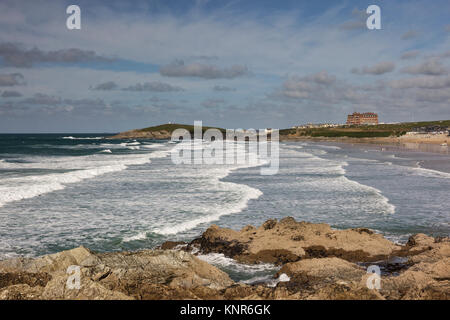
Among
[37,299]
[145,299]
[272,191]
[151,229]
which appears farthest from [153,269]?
[272,191]

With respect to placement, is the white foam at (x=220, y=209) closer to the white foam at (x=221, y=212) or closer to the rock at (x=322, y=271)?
the white foam at (x=221, y=212)

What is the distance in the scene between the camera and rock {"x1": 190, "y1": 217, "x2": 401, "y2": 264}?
41.9ft

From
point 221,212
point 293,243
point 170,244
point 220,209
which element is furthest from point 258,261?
point 220,209

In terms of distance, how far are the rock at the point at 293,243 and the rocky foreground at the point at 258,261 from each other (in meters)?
A: 0.03

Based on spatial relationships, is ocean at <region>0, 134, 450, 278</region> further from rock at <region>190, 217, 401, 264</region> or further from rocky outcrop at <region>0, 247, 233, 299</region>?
rocky outcrop at <region>0, 247, 233, 299</region>

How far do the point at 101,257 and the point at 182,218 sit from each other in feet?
26.6

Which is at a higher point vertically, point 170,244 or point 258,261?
point 170,244

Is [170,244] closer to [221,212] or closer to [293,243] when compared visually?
[293,243]

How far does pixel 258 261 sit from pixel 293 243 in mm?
1670

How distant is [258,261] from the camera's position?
12.6 metres

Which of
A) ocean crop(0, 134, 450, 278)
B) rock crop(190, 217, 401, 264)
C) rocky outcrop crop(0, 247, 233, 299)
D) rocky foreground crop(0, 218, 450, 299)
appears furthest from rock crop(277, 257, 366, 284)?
rocky outcrop crop(0, 247, 233, 299)

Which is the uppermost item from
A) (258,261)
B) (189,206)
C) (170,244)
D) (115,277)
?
(115,277)

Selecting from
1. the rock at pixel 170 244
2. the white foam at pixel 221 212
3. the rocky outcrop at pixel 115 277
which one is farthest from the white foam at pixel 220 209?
the rocky outcrop at pixel 115 277
